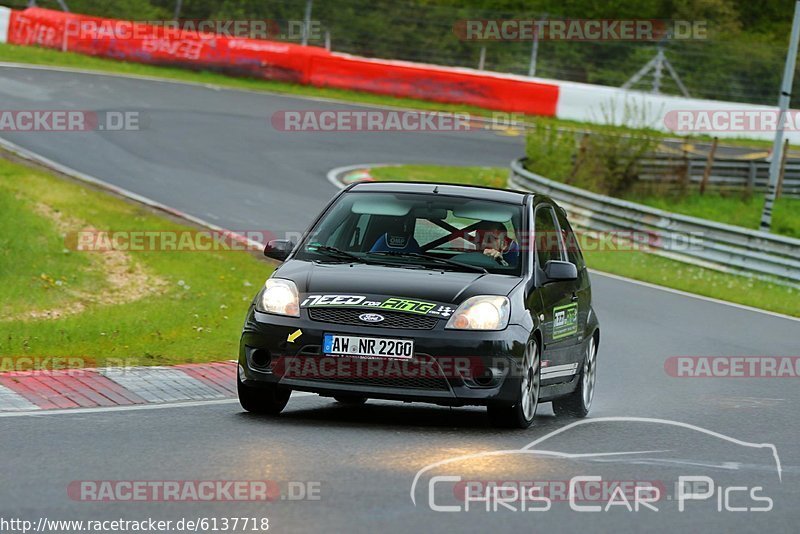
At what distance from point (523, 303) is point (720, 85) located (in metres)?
33.7

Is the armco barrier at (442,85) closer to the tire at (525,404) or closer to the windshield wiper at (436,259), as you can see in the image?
the windshield wiper at (436,259)

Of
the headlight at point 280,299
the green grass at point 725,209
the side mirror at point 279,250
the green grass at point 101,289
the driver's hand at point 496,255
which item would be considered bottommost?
the green grass at point 725,209

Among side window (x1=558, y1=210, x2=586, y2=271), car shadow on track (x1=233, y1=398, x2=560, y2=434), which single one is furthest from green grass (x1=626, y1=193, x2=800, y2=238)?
car shadow on track (x1=233, y1=398, x2=560, y2=434)

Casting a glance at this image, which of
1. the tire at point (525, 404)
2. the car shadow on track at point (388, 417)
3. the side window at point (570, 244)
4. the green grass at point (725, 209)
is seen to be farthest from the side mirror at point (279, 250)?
the green grass at point (725, 209)

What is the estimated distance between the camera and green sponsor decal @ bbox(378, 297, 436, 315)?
30.0 ft

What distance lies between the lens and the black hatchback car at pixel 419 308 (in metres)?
9.09

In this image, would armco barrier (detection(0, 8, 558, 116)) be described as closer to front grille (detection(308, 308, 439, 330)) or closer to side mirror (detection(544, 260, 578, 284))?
side mirror (detection(544, 260, 578, 284))

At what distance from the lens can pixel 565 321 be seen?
35.1 ft

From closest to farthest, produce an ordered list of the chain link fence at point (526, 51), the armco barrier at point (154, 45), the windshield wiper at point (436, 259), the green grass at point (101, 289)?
the windshield wiper at point (436, 259), the green grass at point (101, 289), the armco barrier at point (154, 45), the chain link fence at point (526, 51)

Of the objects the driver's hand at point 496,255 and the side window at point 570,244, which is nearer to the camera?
the driver's hand at point 496,255

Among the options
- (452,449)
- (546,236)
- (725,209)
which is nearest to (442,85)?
(725,209)

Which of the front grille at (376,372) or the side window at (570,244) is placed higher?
the side window at (570,244)

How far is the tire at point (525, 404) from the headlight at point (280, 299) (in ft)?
4.45

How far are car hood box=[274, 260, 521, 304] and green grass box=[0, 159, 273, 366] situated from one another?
258cm
